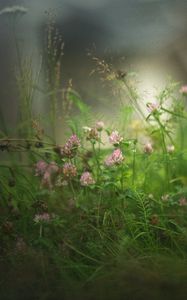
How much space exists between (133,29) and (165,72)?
0.71 feet

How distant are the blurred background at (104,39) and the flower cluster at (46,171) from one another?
42 centimetres

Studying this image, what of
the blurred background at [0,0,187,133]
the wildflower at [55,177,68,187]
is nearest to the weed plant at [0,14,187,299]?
the wildflower at [55,177,68,187]

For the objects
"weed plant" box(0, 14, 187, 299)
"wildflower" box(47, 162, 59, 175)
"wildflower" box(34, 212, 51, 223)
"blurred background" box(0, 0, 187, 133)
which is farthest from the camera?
"blurred background" box(0, 0, 187, 133)

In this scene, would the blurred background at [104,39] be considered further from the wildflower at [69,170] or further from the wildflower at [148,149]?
the wildflower at [69,170]

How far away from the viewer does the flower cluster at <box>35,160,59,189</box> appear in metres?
1.80

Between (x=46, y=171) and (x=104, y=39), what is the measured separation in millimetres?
695

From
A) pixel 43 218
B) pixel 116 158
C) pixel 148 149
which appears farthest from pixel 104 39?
pixel 43 218

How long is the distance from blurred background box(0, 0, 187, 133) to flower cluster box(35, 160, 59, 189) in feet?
1.39

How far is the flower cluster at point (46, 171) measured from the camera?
180cm

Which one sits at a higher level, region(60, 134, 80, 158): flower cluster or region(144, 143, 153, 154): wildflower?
region(144, 143, 153, 154): wildflower

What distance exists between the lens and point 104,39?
2225mm

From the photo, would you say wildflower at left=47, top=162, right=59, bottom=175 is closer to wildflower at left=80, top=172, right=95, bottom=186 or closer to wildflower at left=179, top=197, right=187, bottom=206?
wildflower at left=80, top=172, right=95, bottom=186

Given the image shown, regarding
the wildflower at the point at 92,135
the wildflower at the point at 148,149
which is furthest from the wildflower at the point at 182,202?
the wildflower at the point at 92,135

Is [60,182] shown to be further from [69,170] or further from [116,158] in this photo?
[116,158]
